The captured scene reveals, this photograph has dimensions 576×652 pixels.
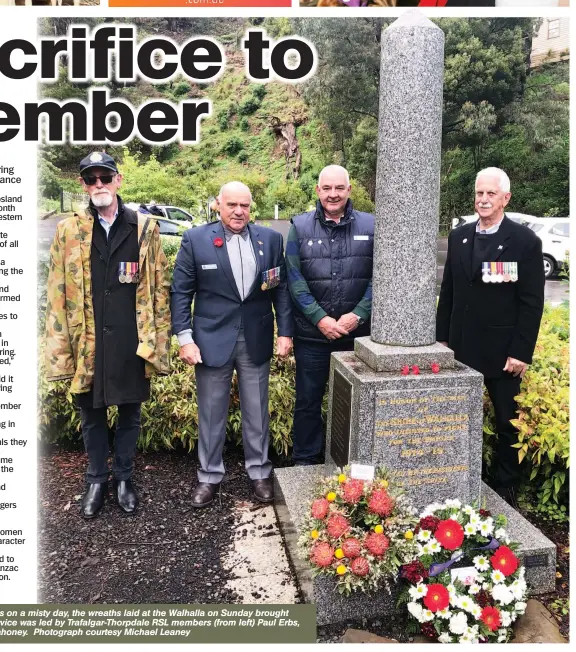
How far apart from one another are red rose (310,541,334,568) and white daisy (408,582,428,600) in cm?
46

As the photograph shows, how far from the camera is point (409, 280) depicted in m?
3.45

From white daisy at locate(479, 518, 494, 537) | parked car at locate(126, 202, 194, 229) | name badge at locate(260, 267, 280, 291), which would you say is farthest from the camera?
parked car at locate(126, 202, 194, 229)

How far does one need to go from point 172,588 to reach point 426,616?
1.48 meters

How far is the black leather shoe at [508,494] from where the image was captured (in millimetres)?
4160

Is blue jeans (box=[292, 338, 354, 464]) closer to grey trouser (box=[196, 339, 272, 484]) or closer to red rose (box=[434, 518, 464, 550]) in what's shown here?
grey trouser (box=[196, 339, 272, 484])

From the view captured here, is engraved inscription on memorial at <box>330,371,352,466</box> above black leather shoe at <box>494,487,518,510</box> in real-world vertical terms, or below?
above

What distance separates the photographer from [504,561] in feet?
10.1

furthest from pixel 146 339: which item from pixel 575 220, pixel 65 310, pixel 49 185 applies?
pixel 575 220

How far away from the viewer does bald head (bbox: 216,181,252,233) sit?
3826 millimetres

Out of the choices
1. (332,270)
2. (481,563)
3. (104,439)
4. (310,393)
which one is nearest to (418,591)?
(481,563)

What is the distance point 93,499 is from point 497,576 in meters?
2.68

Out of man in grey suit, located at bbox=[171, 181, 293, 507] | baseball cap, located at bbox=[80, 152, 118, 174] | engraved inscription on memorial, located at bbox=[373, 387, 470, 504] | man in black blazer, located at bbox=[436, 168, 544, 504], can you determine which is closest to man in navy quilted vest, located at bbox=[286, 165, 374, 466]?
man in grey suit, located at bbox=[171, 181, 293, 507]

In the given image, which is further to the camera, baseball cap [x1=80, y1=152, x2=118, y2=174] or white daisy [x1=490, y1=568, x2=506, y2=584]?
baseball cap [x1=80, y1=152, x2=118, y2=174]

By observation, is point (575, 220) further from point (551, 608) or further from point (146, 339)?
point (146, 339)
